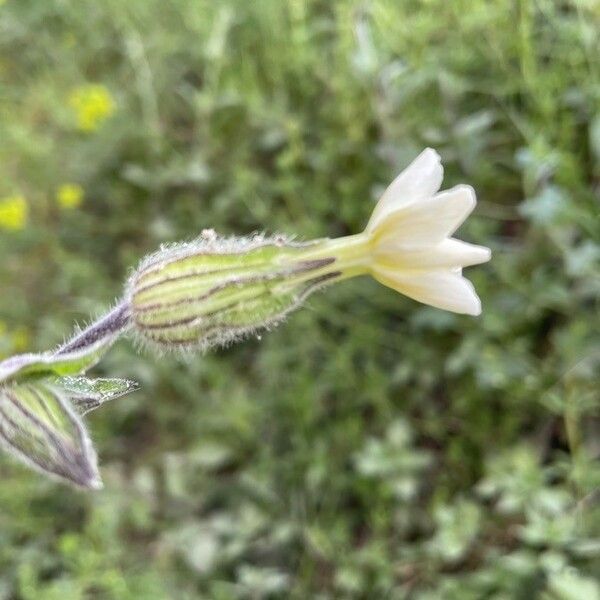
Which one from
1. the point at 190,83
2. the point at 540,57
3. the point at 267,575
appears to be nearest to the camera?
the point at 267,575

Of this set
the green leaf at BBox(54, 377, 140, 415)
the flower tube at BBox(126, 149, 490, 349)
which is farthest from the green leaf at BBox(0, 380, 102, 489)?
the flower tube at BBox(126, 149, 490, 349)

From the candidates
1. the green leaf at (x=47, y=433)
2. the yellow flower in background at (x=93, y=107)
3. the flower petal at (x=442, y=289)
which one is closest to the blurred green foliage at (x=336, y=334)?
the yellow flower in background at (x=93, y=107)

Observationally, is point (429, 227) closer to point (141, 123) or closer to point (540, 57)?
point (540, 57)

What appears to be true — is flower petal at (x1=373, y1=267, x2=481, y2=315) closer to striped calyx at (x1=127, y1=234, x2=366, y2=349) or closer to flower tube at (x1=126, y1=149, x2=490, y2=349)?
flower tube at (x1=126, y1=149, x2=490, y2=349)

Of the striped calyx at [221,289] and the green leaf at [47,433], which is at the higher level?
the striped calyx at [221,289]

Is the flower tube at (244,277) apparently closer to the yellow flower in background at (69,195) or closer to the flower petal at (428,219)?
the flower petal at (428,219)

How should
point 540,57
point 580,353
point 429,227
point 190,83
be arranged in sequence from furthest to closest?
point 190,83 → point 540,57 → point 580,353 → point 429,227

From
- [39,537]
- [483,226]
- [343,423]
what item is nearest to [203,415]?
[343,423]
